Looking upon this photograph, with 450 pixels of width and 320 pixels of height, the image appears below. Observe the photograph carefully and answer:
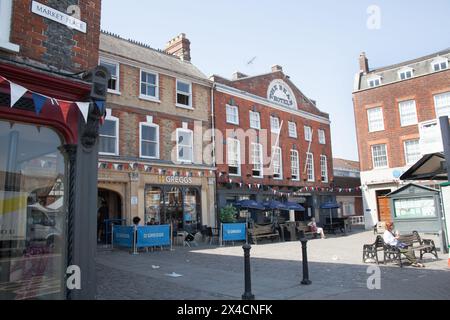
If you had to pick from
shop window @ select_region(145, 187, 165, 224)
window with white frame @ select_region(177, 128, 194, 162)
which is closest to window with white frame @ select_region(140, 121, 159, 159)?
window with white frame @ select_region(177, 128, 194, 162)

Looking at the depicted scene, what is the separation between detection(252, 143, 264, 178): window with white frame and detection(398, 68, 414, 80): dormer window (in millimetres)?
13989

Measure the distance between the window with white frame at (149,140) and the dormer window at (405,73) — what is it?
21149 mm

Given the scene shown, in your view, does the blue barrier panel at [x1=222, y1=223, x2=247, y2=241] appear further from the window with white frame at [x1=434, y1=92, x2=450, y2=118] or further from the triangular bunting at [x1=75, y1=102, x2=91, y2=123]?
the window with white frame at [x1=434, y1=92, x2=450, y2=118]

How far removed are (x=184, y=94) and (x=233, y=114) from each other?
12.7 ft

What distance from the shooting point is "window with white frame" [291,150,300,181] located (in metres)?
27.6

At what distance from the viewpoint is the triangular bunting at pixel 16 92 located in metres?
5.16

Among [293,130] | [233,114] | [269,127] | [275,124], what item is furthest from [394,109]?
[233,114]

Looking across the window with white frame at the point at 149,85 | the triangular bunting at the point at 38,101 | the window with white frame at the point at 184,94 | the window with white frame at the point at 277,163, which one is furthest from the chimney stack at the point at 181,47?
the triangular bunting at the point at 38,101

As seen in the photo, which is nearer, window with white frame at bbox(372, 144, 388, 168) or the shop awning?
the shop awning

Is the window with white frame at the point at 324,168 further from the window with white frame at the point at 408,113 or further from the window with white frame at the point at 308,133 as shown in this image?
the window with white frame at the point at 408,113

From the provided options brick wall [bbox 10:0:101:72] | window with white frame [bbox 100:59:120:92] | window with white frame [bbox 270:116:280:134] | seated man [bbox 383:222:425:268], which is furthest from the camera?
window with white frame [bbox 270:116:280:134]

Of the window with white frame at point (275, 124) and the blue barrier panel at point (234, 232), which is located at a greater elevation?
the window with white frame at point (275, 124)

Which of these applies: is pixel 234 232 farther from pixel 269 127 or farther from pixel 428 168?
pixel 269 127

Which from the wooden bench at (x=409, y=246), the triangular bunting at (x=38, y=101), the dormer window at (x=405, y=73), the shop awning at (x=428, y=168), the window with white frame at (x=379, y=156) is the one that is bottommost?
the wooden bench at (x=409, y=246)
